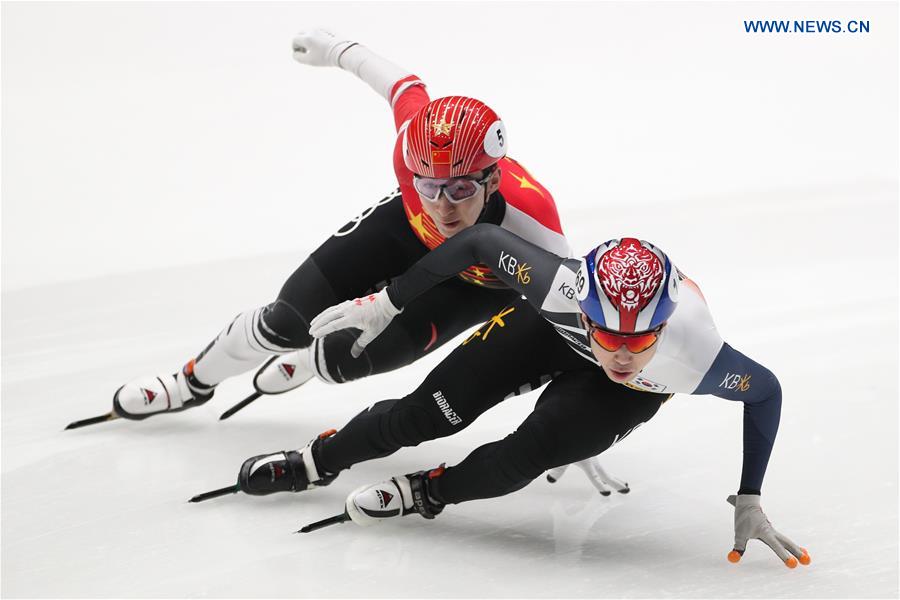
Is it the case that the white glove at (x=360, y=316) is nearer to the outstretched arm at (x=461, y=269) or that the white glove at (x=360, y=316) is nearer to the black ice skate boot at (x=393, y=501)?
the outstretched arm at (x=461, y=269)

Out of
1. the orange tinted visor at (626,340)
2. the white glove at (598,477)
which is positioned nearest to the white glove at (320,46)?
the white glove at (598,477)

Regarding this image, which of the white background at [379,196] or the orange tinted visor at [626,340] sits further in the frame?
the white background at [379,196]

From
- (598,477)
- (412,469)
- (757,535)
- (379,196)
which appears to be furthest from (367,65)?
(379,196)

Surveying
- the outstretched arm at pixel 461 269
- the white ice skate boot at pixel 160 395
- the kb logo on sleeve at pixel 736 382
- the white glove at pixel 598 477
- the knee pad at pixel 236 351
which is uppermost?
the outstretched arm at pixel 461 269

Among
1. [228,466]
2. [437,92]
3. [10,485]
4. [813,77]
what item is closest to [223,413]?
[228,466]

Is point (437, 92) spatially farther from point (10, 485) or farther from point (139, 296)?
point (10, 485)

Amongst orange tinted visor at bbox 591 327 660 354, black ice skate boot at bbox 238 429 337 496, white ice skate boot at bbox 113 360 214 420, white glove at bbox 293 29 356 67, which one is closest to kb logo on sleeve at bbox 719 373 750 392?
orange tinted visor at bbox 591 327 660 354

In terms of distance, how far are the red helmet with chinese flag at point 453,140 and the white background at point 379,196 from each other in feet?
3.71

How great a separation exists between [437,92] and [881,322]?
12.4 ft

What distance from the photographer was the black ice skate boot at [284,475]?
3.68m

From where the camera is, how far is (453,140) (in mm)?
3422

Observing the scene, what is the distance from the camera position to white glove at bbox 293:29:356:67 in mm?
4664

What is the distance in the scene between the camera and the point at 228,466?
408 centimetres

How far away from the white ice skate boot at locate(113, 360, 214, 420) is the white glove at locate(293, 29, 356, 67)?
1373 millimetres
